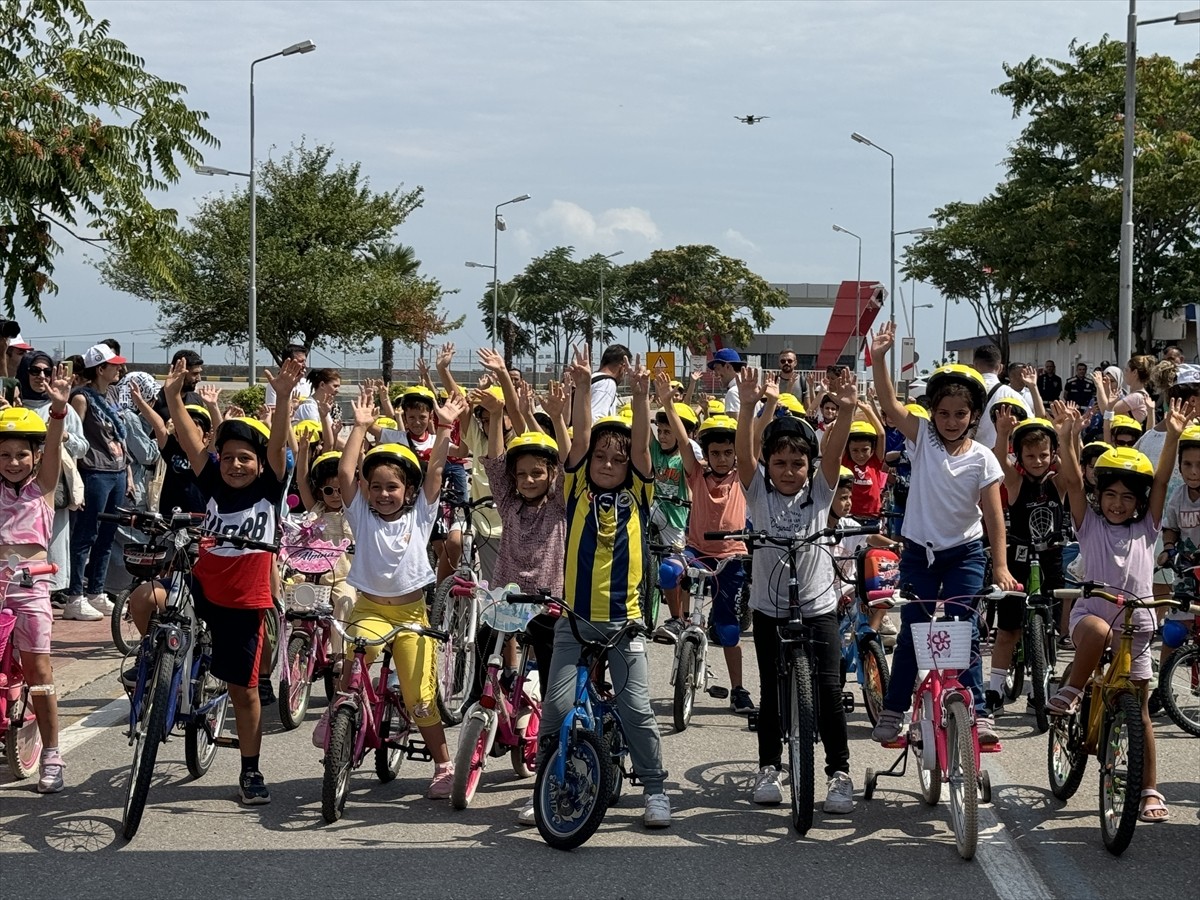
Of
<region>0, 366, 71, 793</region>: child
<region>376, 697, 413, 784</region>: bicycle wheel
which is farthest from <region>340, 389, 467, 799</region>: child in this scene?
<region>0, 366, 71, 793</region>: child

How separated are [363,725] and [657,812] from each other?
1.32 metres

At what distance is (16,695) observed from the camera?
261 inches

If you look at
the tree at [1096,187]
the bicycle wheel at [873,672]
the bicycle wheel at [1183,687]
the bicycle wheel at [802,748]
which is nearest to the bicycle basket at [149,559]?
the bicycle wheel at [802,748]

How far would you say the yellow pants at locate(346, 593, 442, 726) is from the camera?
6.36 metres

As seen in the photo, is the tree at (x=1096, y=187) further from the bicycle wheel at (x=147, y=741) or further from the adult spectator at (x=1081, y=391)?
the bicycle wheel at (x=147, y=741)

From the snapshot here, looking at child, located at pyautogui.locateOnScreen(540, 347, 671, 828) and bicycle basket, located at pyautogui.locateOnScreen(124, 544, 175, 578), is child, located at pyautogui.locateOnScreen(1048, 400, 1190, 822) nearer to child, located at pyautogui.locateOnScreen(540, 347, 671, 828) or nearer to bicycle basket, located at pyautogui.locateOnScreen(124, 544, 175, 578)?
child, located at pyautogui.locateOnScreen(540, 347, 671, 828)

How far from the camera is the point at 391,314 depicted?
51094 millimetres

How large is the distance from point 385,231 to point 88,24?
38.8 meters

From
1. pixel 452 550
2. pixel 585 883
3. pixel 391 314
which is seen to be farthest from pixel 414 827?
pixel 391 314

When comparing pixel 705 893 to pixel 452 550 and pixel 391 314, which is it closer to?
pixel 452 550

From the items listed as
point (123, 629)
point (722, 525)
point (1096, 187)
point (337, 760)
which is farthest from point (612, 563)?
point (1096, 187)

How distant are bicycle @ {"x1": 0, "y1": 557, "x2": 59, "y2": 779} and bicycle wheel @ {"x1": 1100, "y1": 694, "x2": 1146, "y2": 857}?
15.1 feet

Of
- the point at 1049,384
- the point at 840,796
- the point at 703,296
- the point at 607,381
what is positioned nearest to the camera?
the point at 840,796

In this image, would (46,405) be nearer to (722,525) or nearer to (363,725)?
(722,525)
